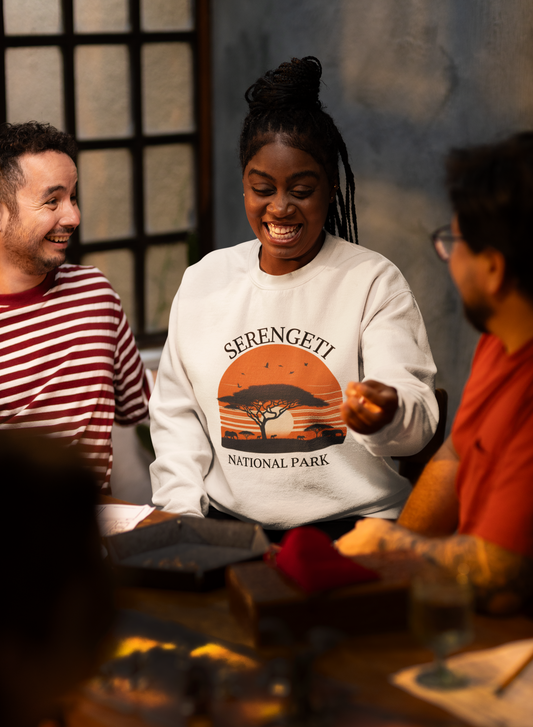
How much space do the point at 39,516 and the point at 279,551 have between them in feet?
2.27

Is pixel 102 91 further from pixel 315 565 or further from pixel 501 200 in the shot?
pixel 315 565

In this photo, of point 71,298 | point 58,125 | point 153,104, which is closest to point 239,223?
point 153,104

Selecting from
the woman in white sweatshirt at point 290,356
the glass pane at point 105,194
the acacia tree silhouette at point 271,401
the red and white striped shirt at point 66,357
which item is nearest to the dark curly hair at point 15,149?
the red and white striped shirt at point 66,357

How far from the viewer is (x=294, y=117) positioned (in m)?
1.97

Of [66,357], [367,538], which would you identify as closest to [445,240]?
[367,538]

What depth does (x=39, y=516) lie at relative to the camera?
0.71 metres

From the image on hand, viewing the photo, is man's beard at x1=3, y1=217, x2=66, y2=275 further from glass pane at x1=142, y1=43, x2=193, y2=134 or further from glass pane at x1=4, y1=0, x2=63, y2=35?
glass pane at x1=142, y1=43, x2=193, y2=134

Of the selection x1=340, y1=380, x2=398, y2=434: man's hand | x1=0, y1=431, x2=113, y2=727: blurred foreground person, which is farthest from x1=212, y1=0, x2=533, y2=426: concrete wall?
x1=0, y1=431, x2=113, y2=727: blurred foreground person

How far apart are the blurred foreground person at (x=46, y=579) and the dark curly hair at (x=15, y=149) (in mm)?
1674

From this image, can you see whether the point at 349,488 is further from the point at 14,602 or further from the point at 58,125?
the point at 58,125

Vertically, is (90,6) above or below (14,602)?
above

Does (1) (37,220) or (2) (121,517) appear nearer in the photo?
(2) (121,517)

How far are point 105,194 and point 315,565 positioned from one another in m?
2.78

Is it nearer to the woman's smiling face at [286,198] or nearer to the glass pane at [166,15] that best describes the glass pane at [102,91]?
the glass pane at [166,15]
